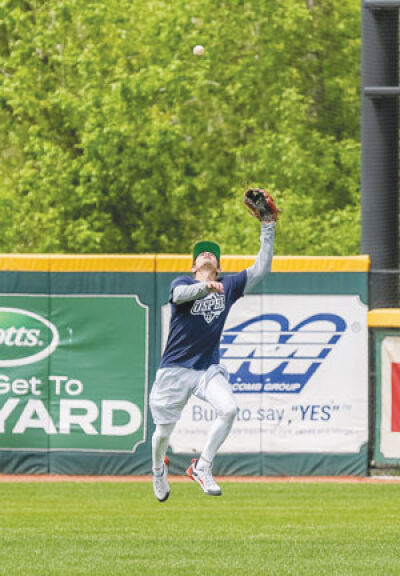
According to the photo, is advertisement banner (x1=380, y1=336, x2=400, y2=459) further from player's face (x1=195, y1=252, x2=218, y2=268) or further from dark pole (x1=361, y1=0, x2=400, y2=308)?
player's face (x1=195, y1=252, x2=218, y2=268)

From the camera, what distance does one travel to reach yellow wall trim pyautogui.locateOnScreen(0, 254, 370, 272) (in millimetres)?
14852

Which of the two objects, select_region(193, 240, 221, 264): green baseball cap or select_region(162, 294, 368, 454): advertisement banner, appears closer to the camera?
select_region(193, 240, 221, 264): green baseball cap

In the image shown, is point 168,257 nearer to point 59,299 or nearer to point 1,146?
point 59,299

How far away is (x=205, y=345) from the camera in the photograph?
8.48 metres

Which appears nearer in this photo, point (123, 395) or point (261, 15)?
point (123, 395)

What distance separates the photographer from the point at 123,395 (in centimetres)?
1502

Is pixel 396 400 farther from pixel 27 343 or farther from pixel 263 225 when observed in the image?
pixel 263 225

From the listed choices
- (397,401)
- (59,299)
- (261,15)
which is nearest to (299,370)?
(397,401)

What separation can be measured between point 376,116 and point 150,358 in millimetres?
3632

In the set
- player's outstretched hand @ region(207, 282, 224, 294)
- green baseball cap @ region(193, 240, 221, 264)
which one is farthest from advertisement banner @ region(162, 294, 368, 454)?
player's outstretched hand @ region(207, 282, 224, 294)

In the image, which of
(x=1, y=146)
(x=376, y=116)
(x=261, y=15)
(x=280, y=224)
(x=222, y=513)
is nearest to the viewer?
(x=222, y=513)

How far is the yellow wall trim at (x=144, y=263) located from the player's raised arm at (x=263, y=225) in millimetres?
6375

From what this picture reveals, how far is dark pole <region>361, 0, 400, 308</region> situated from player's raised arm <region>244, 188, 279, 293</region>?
21.4 feet

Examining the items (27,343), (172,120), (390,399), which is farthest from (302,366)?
(172,120)
